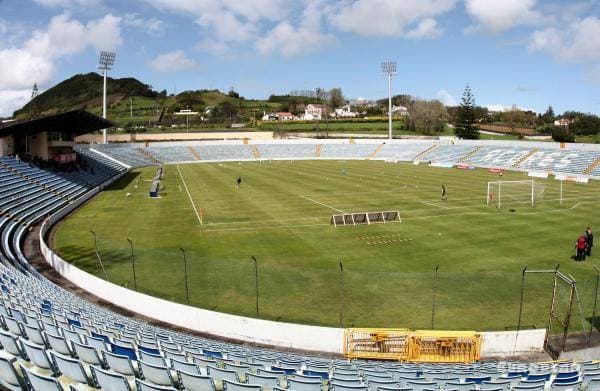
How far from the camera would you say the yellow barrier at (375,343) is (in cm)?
1730

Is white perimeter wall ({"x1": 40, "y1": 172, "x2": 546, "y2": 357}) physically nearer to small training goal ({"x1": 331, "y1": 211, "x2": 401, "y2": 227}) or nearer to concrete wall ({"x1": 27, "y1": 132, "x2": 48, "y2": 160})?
small training goal ({"x1": 331, "y1": 211, "x2": 401, "y2": 227})

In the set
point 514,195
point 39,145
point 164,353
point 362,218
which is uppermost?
point 39,145

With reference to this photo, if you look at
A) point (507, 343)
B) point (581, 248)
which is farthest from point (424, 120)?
point (507, 343)

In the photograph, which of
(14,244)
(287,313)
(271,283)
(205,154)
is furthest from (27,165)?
(205,154)

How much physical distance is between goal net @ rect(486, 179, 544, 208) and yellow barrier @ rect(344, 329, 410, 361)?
32448 millimetres

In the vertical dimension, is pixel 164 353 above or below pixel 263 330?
above

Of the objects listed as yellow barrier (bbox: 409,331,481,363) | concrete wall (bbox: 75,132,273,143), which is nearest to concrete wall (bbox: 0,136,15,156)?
yellow barrier (bbox: 409,331,481,363)

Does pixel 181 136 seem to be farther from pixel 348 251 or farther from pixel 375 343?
pixel 375 343

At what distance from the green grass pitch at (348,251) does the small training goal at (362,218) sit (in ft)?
3.05

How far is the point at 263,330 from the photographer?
18406mm

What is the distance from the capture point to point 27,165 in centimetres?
5097

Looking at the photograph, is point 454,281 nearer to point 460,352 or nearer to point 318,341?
point 460,352

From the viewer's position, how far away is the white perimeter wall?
17578mm

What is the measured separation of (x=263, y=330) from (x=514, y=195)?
139 feet
